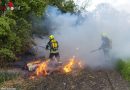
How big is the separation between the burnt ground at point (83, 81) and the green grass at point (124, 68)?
12.7 inches

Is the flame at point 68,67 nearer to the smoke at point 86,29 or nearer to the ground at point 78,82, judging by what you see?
the ground at point 78,82

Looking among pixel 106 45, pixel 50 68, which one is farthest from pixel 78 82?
pixel 106 45

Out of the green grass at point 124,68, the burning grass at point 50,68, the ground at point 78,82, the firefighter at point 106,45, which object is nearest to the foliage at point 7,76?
the ground at point 78,82

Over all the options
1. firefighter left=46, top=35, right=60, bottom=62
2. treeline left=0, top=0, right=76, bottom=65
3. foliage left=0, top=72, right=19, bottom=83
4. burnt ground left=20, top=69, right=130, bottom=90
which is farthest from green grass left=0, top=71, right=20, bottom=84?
firefighter left=46, top=35, right=60, bottom=62

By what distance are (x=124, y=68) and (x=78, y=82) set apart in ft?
12.0

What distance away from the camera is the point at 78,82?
22234 millimetres

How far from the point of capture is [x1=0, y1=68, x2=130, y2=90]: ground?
21328mm

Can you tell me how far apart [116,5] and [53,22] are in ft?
28.9

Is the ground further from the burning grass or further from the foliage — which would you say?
the foliage

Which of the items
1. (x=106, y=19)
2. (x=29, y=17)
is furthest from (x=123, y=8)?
(x=29, y=17)

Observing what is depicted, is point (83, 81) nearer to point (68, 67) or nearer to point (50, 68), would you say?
point (50, 68)

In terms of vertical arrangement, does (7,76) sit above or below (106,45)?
below

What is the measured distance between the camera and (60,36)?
33469 mm

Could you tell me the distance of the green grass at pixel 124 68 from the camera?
76.4 feet
